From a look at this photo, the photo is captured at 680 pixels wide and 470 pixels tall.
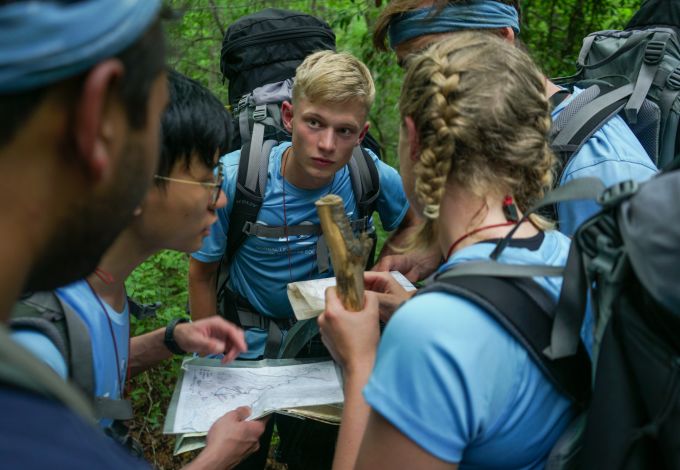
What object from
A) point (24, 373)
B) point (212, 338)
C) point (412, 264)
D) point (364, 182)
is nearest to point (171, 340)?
point (212, 338)

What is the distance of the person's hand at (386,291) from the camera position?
2389 mm

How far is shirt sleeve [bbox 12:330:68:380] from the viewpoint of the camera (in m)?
1.64

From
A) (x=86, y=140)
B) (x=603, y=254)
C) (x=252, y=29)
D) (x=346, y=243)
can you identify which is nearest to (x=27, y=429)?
(x=86, y=140)

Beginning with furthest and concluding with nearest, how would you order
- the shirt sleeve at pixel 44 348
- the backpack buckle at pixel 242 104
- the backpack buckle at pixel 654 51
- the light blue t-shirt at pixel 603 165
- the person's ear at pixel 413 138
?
1. the backpack buckle at pixel 242 104
2. the backpack buckle at pixel 654 51
3. the light blue t-shirt at pixel 603 165
4. the person's ear at pixel 413 138
5. the shirt sleeve at pixel 44 348

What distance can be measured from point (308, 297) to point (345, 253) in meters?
0.52

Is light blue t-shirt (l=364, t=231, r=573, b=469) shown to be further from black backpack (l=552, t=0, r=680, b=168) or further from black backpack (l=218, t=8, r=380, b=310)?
black backpack (l=218, t=8, r=380, b=310)

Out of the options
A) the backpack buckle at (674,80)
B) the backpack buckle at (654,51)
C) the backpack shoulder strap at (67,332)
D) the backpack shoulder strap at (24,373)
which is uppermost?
the backpack shoulder strap at (24,373)

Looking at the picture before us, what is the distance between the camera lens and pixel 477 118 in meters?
1.69

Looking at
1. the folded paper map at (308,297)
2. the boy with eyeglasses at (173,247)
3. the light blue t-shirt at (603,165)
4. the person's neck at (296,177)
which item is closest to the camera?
the boy with eyeglasses at (173,247)

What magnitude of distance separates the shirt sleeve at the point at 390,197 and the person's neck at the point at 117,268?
1.61m

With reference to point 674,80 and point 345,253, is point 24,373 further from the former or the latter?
point 674,80

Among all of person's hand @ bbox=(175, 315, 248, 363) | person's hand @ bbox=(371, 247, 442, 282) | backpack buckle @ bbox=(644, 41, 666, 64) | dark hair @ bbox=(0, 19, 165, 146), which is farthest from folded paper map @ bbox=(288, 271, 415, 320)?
backpack buckle @ bbox=(644, 41, 666, 64)

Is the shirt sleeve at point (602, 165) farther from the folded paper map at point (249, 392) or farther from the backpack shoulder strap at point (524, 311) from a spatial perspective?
the folded paper map at point (249, 392)

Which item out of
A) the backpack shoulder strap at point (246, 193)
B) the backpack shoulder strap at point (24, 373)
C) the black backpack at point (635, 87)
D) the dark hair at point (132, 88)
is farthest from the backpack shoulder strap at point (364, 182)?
the backpack shoulder strap at point (24, 373)
